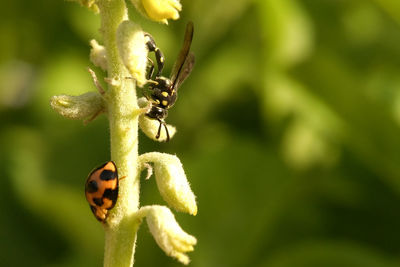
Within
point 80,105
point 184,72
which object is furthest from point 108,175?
point 184,72

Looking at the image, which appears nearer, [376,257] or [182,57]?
[182,57]

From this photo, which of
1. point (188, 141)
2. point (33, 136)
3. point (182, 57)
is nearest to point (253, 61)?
point (188, 141)

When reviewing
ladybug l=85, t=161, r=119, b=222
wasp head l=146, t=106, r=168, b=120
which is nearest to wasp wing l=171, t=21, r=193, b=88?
wasp head l=146, t=106, r=168, b=120

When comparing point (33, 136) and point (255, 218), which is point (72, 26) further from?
point (255, 218)

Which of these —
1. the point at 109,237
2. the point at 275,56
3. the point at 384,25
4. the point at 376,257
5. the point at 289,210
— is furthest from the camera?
the point at 384,25

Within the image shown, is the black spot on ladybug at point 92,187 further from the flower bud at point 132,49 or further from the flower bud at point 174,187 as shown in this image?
the flower bud at point 132,49

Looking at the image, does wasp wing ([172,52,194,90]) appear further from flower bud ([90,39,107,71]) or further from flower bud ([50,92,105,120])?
flower bud ([50,92,105,120])
